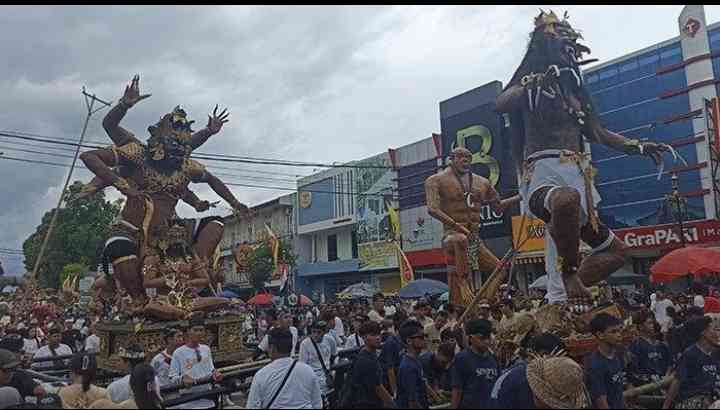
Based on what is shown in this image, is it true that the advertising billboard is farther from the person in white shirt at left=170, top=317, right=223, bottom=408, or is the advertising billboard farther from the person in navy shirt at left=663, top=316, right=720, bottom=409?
the person in navy shirt at left=663, top=316, right=720, bottom=409

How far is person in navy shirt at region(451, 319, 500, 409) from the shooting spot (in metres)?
4.46

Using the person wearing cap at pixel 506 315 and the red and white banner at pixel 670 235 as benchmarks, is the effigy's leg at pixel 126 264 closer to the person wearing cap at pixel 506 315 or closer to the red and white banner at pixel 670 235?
the person wearing cap at pixel 506 315

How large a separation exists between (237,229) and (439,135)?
23.8 m

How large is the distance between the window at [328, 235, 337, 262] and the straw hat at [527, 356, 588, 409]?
36773mm

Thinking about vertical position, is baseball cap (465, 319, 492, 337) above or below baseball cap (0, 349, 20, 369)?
above

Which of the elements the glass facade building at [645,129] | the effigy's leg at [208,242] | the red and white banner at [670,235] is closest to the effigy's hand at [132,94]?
the effigy's leg at [208,242]

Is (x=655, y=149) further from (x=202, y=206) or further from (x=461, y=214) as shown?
(x=202, y=206)

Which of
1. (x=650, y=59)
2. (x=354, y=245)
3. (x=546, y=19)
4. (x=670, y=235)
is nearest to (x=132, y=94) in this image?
(x=546, y=19)

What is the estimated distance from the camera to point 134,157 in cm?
976

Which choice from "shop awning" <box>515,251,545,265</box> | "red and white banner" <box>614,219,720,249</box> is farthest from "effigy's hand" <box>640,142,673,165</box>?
"shop awning" <box>515,251,545,265</box>

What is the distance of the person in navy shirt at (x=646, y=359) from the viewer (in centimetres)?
624

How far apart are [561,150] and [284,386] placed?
15.4 ft

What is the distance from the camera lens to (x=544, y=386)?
3760 millimetres

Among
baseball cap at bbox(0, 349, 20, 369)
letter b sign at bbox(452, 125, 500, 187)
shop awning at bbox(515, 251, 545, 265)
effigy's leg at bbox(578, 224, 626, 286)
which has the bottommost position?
baseball cap at bbox(0, 349, 20, 369)
